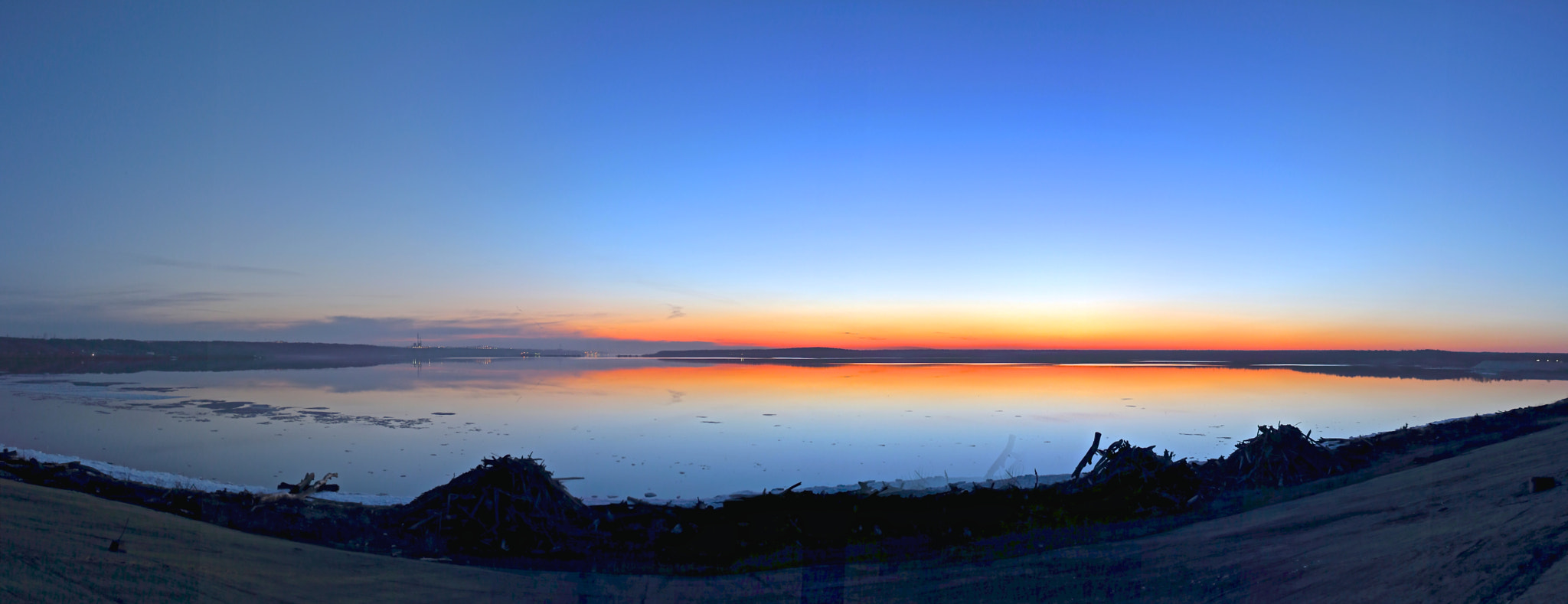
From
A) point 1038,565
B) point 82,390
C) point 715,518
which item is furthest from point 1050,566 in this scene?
point 82,390

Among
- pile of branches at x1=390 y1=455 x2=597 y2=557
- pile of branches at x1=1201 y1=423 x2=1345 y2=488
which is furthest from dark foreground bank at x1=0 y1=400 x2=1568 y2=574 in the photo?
pile of branches at x1=1201 y1=423 x2=1345 y2=488

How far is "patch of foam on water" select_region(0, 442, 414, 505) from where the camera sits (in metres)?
9.08

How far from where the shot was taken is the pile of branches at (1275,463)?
975 centimetres

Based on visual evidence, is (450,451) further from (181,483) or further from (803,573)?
(803,573)

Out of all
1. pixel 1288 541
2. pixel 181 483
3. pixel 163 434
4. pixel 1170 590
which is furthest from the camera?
pixel 163 434

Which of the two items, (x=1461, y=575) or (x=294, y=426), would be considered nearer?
(x=1461, y=575)

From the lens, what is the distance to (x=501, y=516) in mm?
7406

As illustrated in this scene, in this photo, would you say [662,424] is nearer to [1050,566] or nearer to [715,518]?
[715,518]

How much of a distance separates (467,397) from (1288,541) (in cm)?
2282

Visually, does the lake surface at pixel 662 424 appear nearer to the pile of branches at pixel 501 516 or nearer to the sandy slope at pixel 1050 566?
the pile of branches at pixel 501 516

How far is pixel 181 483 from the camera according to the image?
9.78 meters

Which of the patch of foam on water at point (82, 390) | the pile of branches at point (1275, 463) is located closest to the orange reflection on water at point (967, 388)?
the patch of foam on water at point (82, 390)

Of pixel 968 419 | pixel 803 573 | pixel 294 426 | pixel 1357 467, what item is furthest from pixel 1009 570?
pixel 294 426

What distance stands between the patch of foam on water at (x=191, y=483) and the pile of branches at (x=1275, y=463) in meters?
10.5
